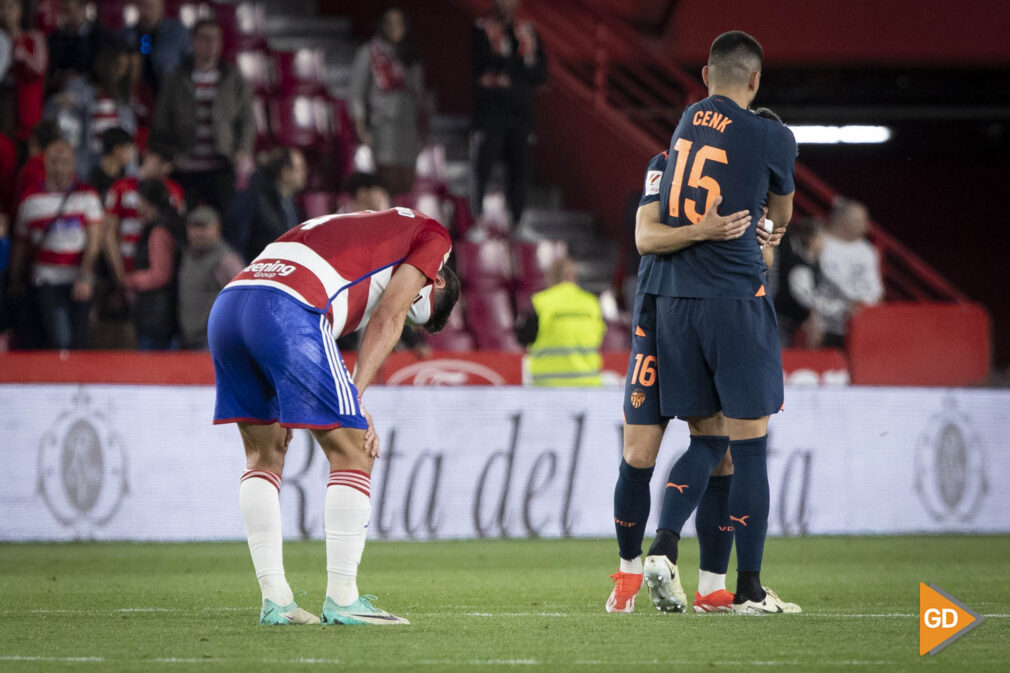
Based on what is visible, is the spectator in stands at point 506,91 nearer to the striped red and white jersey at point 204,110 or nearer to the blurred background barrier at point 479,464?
the striped red and white jersey at point 204,110

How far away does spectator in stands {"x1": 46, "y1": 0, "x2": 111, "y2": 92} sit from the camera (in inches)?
514

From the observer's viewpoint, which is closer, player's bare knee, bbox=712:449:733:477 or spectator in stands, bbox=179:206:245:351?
player's bare knee, bbox=712:449:733:477

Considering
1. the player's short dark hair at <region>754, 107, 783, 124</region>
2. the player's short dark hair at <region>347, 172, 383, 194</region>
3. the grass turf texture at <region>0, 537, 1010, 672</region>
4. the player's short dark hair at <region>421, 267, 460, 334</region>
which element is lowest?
the grass turf texture at <region>0, 537, 1010, 672</region>

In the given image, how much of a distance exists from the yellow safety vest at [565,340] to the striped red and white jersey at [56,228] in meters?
3.57

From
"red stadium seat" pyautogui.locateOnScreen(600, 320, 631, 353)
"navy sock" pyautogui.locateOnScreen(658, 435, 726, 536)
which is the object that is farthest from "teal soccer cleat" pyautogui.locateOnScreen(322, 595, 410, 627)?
"red stadium seat" pyautogui.locateOnScreen(600, 320, 631, 353)

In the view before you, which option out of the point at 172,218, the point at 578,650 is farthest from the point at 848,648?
the point at 172,218

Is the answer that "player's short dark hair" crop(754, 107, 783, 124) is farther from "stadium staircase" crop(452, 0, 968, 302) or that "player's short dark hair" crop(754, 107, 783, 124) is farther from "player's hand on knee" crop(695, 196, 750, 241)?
"stadium staircase" crop(452, 0, 968, 302)

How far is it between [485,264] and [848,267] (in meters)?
3.28

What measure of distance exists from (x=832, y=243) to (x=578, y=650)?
29.3 ft

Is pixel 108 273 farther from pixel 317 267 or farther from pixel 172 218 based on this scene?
pixel 317 267

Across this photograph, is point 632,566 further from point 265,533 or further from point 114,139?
point 114,139

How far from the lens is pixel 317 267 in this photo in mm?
5285

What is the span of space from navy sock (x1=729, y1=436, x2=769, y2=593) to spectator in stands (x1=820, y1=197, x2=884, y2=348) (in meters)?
7.39

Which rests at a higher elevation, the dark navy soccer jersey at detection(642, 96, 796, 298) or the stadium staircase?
the stadium staircase
